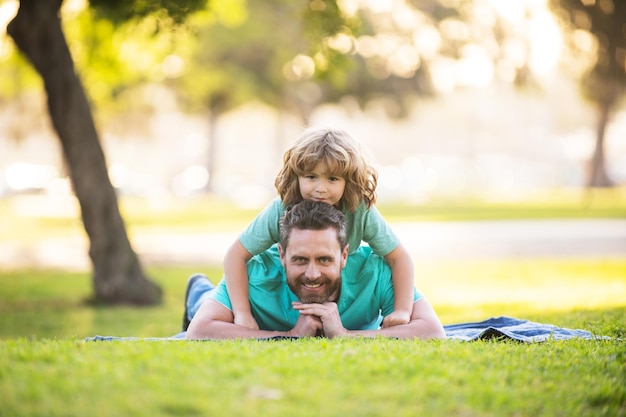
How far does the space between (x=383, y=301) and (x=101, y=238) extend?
7084 mm

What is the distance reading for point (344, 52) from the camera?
473 inches

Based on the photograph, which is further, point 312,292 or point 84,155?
point 84,155

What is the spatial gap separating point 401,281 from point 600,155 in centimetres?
3856

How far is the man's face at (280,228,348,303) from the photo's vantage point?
514 cm

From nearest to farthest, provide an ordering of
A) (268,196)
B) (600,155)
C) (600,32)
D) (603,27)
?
(603,27) → (600,32) → (600,155) → (268,196)

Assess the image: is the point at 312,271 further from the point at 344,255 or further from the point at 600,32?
the point at 600,32

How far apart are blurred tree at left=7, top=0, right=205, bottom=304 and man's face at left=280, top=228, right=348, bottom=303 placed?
684 centimetres

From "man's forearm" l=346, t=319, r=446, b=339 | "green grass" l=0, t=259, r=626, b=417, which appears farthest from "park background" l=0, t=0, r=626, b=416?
"man's forearm" l=346, t=319, r=446, b=339

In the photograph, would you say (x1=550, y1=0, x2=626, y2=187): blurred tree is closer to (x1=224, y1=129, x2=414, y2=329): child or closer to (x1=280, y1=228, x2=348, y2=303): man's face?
(x1=224, y1=129, x2=414, y2=329): child

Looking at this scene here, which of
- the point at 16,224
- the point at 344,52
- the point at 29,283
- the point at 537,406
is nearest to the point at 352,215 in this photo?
the point at 537,406

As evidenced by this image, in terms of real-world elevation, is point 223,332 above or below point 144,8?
below

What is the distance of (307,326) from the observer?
17.5 feet

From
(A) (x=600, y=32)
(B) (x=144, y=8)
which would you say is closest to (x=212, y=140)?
(A) (x=600, y=32)

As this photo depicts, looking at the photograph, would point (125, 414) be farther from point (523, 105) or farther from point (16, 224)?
point (523, 105)
